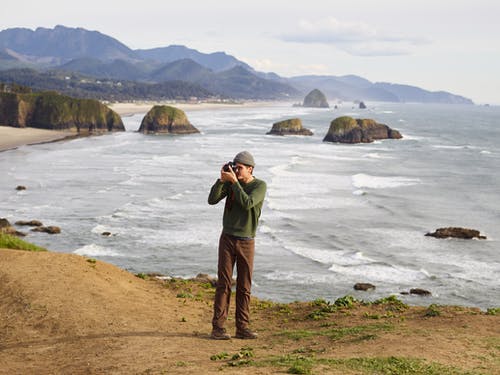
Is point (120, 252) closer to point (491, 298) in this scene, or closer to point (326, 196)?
point (491, 298)

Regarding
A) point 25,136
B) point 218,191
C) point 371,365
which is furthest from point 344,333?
point 25,136

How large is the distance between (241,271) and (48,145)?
73195mm

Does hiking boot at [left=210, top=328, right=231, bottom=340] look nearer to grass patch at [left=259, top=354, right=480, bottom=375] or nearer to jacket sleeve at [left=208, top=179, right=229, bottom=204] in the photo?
grass patch at [left=259, top=354, right=480, bottom=375]

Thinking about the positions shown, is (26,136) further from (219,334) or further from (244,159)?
(244,159)

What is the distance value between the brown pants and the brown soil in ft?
1.76

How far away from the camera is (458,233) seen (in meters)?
30.7

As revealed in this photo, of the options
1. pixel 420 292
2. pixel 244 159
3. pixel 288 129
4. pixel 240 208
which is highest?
pixel 244 159

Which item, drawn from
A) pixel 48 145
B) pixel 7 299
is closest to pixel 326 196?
pixel 7 299

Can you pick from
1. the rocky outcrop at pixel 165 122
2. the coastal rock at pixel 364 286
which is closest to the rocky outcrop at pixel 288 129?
the rocky outcrop at pixel 165 122

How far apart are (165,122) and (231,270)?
313ft

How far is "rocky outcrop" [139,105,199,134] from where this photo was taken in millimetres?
101938

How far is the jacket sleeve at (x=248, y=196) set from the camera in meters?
8.65

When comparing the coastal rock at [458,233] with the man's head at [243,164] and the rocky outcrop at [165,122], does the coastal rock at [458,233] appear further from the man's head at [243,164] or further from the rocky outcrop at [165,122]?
the rocky outcrop at [165,122]

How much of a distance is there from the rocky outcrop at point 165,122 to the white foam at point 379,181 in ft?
178
